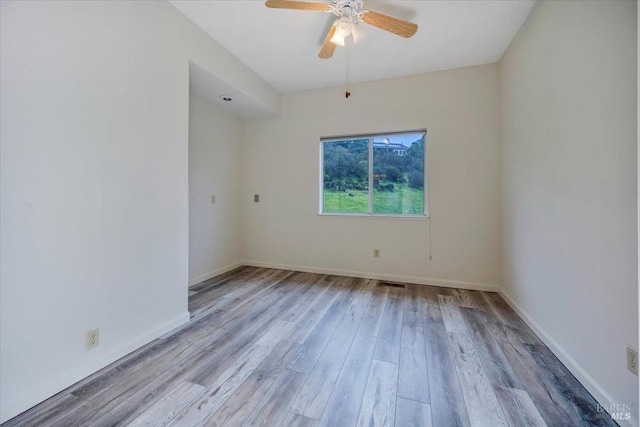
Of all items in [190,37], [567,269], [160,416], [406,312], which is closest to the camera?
[160,416]

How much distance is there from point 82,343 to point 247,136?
11.0 ft

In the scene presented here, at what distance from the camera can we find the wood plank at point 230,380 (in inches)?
51.0

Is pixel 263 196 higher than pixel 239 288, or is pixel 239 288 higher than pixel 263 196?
pixel 263 196

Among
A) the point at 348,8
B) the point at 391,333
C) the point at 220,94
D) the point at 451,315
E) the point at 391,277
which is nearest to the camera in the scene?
the point at 348,8

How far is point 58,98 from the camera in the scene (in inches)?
56.4

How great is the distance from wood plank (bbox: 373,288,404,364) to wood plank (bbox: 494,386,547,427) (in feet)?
1.99

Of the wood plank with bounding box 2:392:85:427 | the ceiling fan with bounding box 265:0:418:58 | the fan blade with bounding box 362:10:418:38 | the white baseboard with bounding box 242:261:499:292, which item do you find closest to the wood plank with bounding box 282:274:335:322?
the white baseboard with bounding box 242:261:499:292

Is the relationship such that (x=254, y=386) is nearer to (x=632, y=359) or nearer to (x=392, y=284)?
(x=632, y=359)

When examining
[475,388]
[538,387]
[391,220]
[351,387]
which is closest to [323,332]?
[351,387]

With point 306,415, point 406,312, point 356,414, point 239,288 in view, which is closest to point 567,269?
point 406,312

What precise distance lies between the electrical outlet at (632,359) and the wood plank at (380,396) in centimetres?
112

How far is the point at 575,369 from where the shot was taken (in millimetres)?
1575

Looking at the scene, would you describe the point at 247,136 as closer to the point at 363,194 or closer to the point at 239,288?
the point at 363,194

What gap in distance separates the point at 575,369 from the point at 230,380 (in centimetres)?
217
